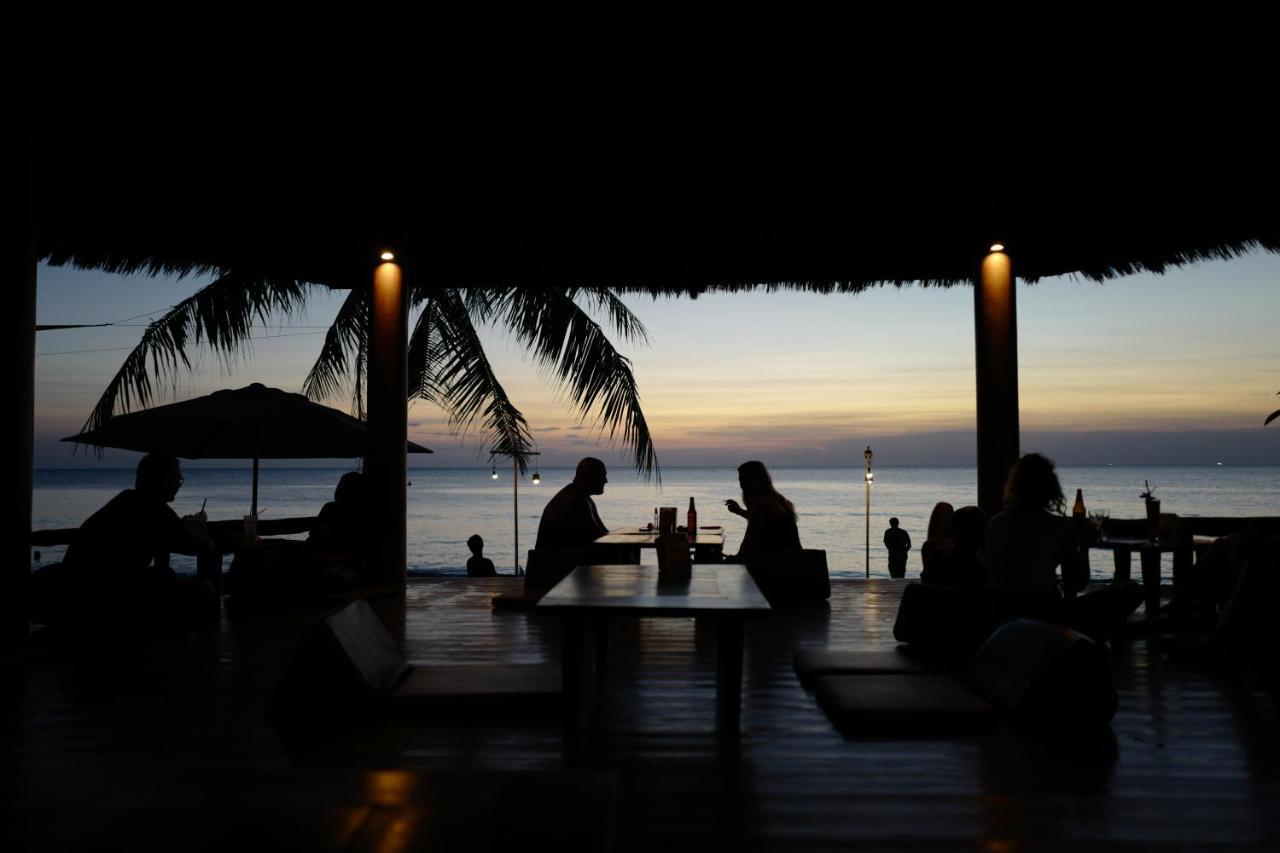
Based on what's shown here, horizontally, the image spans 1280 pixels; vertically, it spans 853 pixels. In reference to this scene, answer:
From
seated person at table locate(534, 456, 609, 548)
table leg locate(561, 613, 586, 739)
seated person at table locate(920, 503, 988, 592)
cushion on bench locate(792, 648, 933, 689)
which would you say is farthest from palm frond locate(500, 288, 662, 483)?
table leg locate(561, 613, 586, 739)

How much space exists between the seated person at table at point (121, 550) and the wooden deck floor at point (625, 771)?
0.37m

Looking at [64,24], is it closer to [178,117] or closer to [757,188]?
[178,117]

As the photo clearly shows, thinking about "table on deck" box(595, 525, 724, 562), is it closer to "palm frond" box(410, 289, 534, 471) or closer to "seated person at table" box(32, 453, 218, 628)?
"seated person at table" box(32, 453, 218, 628)

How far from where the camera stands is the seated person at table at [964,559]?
4.54 meters

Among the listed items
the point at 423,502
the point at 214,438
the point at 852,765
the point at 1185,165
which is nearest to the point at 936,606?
the point at 852,765

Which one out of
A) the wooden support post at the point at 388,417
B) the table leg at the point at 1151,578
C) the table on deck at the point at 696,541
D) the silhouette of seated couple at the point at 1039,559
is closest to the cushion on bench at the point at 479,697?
the silhouette of seated couple at the point at 1039,559

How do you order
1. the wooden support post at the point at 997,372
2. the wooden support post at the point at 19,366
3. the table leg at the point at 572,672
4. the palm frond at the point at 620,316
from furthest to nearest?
1. the palm frond at the point at 620,316
2. the wooden support post at the point at 997,372
3. the wooden support post at the point at 19,366
4. the table leg at the point at 572,672

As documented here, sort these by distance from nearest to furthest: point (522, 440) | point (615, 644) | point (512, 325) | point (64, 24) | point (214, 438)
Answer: point (64, 24)
point (615, 644)
point (214, 438)
point (512, 325)
point (522, 440)

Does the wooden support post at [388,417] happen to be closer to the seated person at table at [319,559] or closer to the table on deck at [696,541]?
the seated person at table at [319,559]

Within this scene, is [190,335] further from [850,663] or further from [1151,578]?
[1151,578]

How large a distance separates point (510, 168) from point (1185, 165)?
4.34 meters

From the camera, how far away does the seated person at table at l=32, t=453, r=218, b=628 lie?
→ 4805 mm

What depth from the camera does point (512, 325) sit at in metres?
10.6

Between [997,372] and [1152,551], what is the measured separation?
1.86 metres
